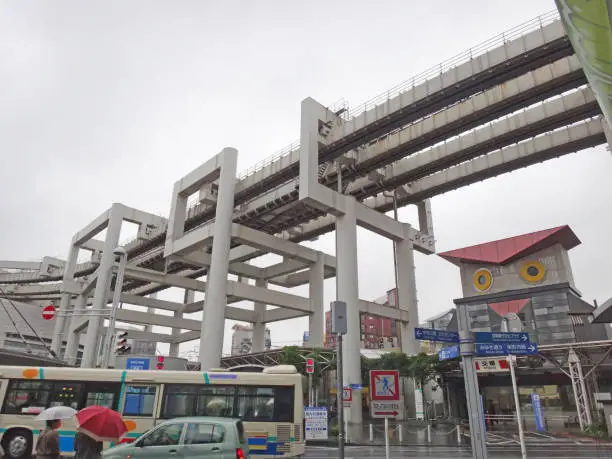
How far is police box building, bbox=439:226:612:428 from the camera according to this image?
30.0 m

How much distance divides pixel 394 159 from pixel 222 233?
50.9 ft

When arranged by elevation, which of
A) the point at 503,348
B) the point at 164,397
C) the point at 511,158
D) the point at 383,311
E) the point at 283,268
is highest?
the point at 511,158

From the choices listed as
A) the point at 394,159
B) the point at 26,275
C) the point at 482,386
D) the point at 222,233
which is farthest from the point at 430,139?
the point at 26,275

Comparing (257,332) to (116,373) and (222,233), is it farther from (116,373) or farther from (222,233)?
(116,373)

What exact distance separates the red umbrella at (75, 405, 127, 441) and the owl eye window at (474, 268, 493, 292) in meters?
51.6

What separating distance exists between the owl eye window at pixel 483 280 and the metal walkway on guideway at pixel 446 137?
1350 cm

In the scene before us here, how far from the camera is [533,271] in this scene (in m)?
49.9

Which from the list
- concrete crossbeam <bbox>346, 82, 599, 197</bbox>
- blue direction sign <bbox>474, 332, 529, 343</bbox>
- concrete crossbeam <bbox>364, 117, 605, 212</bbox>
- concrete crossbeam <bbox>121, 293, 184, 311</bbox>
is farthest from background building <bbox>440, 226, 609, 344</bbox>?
concrete crossbeam <bbox>121, 293, 184, 311</bbox>

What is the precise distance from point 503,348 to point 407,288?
104 feet

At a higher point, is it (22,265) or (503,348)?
(22,265)

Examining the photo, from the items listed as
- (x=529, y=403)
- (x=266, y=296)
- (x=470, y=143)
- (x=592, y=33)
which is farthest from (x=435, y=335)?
(x=266, y=296)

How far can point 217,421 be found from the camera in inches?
403

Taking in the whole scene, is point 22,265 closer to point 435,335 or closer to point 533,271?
point 533,271

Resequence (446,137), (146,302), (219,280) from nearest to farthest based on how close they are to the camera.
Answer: (446,137) < (219,280) < (146,302)
